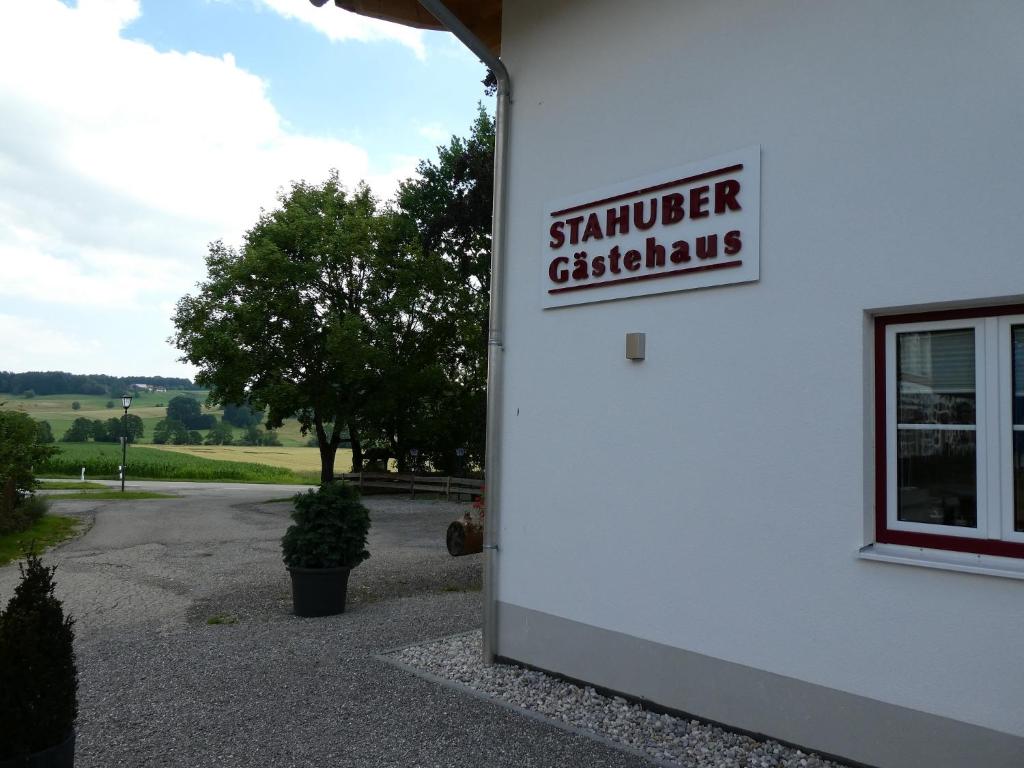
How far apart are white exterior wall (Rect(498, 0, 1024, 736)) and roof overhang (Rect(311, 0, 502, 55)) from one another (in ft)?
3.46

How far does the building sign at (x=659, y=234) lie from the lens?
4.52m

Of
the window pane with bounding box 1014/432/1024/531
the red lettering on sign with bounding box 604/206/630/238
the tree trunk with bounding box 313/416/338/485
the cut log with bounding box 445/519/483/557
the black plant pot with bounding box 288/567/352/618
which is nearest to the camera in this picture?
the window pane with bounding box 1014/432/1024/531

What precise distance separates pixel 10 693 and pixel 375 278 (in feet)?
82.1

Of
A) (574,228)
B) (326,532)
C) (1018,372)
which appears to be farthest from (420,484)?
(1018,372)

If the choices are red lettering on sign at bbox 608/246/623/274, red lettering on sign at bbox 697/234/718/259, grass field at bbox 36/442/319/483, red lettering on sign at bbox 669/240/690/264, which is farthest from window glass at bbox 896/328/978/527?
grass field at bbox 36/442/319/483

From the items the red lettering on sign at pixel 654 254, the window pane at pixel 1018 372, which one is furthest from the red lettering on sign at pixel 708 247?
the window pane at pixel 1018 372

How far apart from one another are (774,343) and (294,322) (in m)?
→ 24.3

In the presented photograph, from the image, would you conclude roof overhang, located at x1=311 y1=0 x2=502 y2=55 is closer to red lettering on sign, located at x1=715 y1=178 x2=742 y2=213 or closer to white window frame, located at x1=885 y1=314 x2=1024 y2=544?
red lettering on sign, located at x1=715 y1=178 x2=742 y2=213

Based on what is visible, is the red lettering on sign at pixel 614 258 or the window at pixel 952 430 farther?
the red lettering on sign at pixel 614 258

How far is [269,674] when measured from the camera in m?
5.54

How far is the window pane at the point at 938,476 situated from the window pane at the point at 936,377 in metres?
0.09

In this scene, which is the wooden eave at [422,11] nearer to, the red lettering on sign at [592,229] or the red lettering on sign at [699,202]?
the red lettering on sign at [592,229]

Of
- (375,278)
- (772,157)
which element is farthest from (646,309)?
(375,278)

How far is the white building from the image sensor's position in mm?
3582
